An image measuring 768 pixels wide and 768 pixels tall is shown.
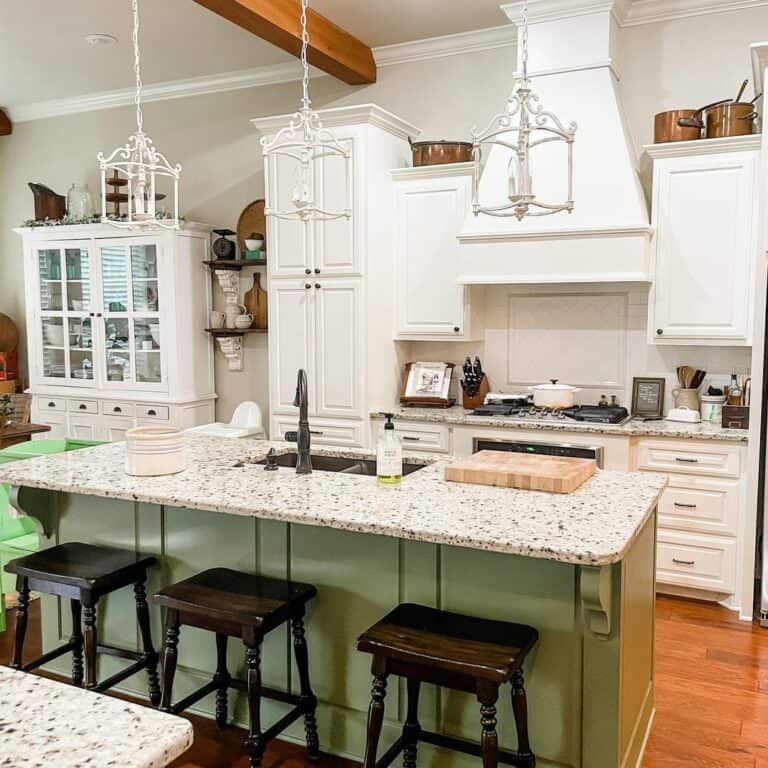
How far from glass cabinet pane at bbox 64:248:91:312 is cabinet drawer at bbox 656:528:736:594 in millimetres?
4244

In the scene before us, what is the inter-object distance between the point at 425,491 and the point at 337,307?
91.1 inches

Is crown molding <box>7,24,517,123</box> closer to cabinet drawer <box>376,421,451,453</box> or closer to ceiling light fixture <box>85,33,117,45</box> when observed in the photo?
ceiling light fixture <box>85,33,117,45</box>

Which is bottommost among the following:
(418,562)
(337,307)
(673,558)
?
(673,558)

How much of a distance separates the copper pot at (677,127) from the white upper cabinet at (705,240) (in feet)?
0.28

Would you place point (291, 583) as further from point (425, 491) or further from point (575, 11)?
point (575, 11)

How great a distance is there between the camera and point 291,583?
8.29 feet

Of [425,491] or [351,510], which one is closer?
[351,510]

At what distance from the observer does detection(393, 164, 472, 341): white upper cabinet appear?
4.53 meters

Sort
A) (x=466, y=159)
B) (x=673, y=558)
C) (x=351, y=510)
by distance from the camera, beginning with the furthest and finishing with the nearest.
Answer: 1. (x=466, y=159)
2. (x=673, y=558)
3. (x=351, y=510)

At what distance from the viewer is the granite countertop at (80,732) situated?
3.25 ft

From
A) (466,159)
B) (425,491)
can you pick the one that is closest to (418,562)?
(425,491)

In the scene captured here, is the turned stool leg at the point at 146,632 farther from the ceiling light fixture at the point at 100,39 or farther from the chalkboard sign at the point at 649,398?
the ceiling light fixture at the point at 100,39

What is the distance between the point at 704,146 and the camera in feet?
12.6

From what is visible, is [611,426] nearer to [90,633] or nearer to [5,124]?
[90,633]
